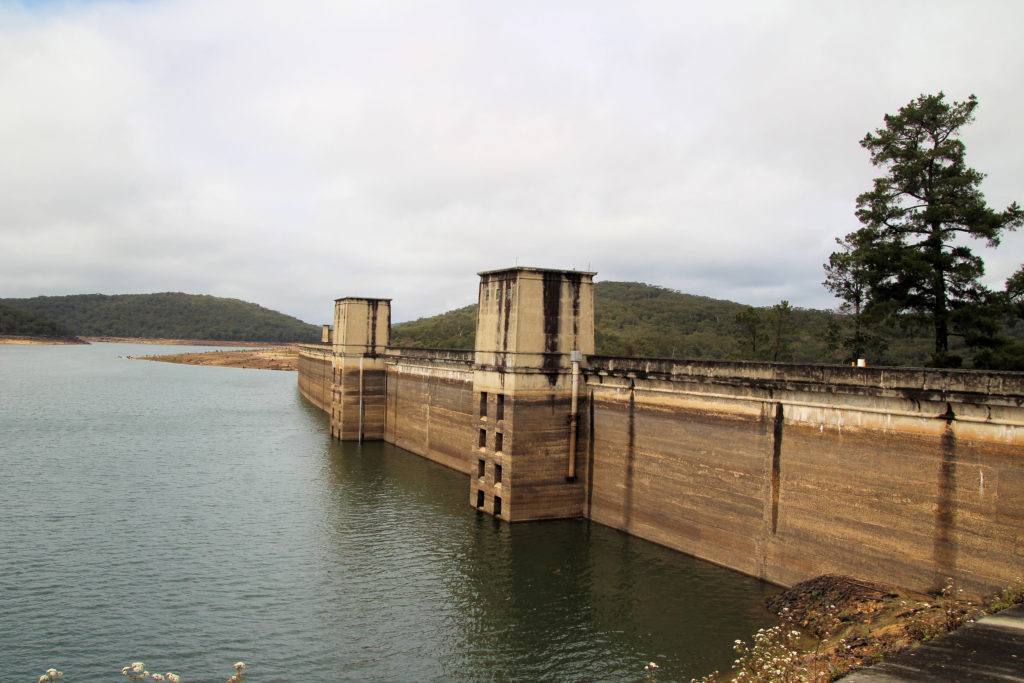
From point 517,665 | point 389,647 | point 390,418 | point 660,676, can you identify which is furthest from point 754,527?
point 390,418

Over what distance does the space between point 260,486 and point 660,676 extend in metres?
23.7

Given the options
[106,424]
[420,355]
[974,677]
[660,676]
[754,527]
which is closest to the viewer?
[974,677]

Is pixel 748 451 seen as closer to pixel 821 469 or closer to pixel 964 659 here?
pixel 821 469

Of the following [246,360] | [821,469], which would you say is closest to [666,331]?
A: [821,469]

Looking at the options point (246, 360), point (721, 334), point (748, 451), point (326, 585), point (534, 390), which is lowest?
point (326, 585)

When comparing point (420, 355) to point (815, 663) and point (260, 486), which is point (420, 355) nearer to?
point (260, 486)

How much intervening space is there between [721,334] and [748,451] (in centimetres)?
7462

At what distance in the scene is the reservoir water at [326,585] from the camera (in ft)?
51.6

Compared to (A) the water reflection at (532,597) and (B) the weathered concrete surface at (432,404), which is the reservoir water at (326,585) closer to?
(A) the water reflection at (532,597)

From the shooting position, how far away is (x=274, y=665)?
15.3 m

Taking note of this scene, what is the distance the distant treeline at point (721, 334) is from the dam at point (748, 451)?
55.6ft

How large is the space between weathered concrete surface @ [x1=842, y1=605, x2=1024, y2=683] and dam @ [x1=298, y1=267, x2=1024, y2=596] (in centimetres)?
685

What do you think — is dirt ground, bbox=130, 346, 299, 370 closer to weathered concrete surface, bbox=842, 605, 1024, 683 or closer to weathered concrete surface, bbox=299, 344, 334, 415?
weathered concrete surface, bbox=299, 344, 334, 415

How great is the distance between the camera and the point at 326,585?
20328mm
